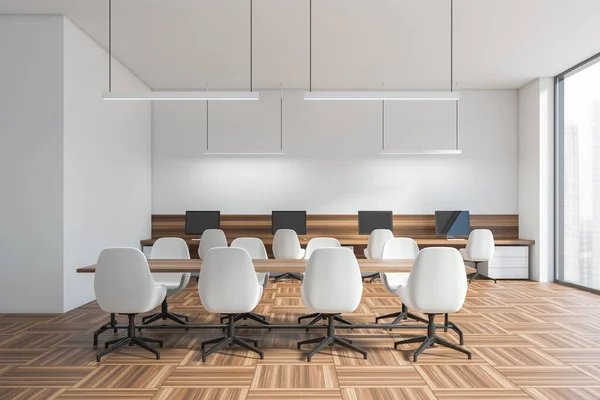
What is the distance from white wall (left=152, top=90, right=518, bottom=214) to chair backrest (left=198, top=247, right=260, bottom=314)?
16.5 feet

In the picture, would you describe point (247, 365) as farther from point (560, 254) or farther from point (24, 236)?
point (560, 254)

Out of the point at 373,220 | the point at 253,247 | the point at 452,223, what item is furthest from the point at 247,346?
the point at 452,223

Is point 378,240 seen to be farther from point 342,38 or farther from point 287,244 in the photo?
point 342,38

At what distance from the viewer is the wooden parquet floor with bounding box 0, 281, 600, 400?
3.01 meters

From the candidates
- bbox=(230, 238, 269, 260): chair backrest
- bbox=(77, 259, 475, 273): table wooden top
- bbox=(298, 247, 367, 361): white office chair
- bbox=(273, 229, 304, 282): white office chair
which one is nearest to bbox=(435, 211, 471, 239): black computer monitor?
bbox=(273, 229, 304, 282): white office chair

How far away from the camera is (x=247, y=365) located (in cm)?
353

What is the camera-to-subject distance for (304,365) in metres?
3.52

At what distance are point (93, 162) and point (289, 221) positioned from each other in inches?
134

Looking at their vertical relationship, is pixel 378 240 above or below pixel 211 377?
above

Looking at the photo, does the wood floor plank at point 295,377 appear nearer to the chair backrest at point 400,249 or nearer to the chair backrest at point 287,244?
the chair backrest at point 400,249

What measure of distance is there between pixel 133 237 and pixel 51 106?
283 centimetres

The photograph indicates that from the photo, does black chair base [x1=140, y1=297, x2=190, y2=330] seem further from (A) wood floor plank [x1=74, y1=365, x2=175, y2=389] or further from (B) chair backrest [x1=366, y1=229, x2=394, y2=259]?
(B) chair backrest [x1=366, y1=229, x2=394, y2=259]

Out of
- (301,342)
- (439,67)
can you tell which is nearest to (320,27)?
(439,67)

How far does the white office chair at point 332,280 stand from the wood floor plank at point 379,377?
0.39 meters
